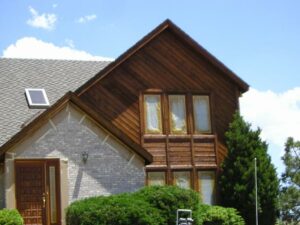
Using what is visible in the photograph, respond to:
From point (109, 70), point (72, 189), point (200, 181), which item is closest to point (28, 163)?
point (72, 189)

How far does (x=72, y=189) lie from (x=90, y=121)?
2.17m

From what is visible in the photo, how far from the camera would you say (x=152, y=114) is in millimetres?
25828

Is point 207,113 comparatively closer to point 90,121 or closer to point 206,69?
point 206,69

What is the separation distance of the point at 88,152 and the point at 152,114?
17.4ft

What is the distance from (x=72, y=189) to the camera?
2066cm

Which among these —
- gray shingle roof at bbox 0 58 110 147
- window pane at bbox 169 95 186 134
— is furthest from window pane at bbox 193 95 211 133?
gray shingle roof at bbox 0 58 110 147

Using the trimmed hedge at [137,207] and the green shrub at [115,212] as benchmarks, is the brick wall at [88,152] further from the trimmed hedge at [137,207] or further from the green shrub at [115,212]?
the green shrub at [115,212]

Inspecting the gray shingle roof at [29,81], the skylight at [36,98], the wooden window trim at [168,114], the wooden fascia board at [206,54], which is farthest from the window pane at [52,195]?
the wooden fascia board at [206,54]

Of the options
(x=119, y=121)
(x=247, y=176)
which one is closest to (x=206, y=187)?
(x=247, y=176)

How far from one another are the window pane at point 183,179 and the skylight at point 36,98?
559cm

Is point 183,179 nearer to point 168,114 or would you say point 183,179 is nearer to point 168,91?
point 168,114

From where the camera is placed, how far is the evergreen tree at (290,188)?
28.1 metres

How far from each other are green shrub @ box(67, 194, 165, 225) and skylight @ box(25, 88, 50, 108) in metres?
5.88

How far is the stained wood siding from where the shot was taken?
2525 cm
